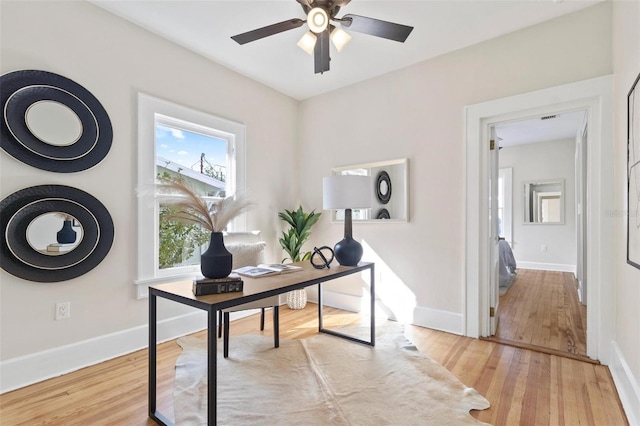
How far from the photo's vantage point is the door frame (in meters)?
2.28

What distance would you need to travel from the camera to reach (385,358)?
2393mm

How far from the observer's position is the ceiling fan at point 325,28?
191cm

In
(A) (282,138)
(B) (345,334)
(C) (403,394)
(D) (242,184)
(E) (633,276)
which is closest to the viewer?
(E) (633,276)

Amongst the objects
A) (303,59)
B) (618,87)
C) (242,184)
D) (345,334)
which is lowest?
(345,334)

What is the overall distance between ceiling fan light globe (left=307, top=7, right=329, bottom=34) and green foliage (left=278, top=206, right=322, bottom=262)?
88.0 inches

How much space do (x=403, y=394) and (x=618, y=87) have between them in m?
2.48

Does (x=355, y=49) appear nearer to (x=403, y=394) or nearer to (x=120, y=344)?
(x=403, y=394)

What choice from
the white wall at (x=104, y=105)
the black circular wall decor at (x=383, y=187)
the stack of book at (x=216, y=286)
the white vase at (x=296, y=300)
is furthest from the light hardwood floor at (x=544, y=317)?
the white wall at (x=104, y=105)

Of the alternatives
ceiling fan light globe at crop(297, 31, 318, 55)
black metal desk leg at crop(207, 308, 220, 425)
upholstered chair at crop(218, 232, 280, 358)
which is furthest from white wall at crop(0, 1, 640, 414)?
black metal desk leg at crop(207, 308, 220, 425)

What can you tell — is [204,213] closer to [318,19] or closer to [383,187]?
[318,19]

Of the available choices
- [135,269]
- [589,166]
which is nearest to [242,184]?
[135,269]

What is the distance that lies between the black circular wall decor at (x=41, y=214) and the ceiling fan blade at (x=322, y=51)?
1953 mm

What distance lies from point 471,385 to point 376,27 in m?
2.36

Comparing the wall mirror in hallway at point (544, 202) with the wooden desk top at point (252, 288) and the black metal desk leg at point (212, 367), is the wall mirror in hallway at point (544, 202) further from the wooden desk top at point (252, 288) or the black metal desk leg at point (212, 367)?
the black metal desk leg at point (212, 367)
